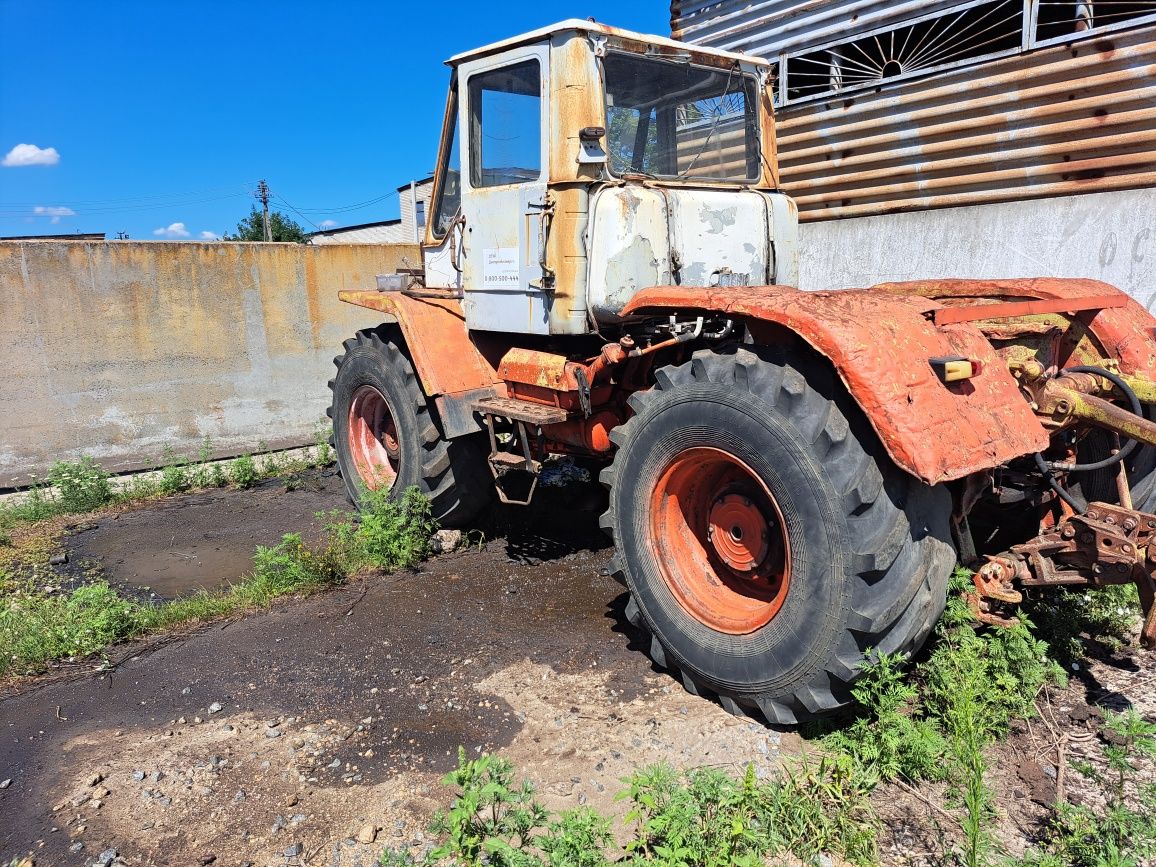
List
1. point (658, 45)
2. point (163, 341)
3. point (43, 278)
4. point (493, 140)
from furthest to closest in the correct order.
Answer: point (163, 341)
point (43, 278)
point (493, 140)
point (658, 45)

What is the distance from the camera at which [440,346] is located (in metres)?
4.88

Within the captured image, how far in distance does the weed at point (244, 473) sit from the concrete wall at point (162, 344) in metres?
0.61

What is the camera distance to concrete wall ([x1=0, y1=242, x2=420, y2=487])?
684 cm

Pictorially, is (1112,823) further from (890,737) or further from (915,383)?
(915,383)

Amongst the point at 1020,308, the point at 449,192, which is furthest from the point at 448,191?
the point at 1020,308

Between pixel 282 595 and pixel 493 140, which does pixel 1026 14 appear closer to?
pixel 493 140

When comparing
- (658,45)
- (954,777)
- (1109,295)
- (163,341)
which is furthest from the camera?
(163,341)

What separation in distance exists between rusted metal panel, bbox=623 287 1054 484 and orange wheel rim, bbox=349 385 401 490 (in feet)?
10.8

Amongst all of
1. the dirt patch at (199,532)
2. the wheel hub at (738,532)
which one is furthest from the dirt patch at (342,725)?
the dirt patch at (199,532)

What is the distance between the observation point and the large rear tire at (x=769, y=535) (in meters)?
2.80

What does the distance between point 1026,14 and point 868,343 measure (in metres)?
4.59

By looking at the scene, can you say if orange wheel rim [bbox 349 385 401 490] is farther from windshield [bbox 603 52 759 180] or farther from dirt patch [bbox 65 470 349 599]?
windshield [bbox 603 52 759 180]

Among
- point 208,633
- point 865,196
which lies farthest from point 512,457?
point 865,196

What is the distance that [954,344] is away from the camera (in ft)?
9.77
